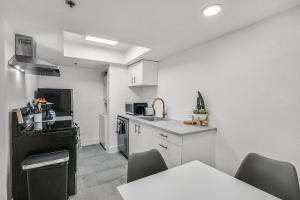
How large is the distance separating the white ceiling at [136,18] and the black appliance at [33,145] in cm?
113

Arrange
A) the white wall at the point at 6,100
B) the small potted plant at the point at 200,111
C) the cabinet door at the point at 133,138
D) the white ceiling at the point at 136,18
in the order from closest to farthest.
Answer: the white ceiling at the point at 136,18 → the white wall at the point at 6,100 → the small potted plant at the point at 200,111 → the cabinet door at the point at 133,138

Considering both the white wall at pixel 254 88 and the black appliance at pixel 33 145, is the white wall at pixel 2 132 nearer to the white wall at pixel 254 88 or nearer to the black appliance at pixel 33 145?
the black appliance at pixel 33 145

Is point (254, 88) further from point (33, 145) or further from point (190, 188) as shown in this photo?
point (33, 145)

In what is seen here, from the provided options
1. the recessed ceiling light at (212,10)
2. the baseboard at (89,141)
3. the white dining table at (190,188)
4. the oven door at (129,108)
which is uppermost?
the recessed ceiling light at (212,10)

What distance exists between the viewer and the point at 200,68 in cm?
231

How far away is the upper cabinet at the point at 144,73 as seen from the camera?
311cm

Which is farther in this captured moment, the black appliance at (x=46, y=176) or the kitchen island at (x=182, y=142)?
the kitchen island at (x=182, y=142)

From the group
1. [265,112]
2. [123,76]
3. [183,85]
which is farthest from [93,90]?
[265,112]

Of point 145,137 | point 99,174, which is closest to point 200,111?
point 145,137

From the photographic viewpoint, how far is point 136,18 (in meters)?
1.55

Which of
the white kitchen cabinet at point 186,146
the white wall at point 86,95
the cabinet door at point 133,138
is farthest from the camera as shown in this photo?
the white wall at point 86,95

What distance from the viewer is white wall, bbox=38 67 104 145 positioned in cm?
379

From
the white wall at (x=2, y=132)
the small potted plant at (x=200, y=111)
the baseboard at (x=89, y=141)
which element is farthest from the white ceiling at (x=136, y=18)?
the baseboard at (x=89, y=141)

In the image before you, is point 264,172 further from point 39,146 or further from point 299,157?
point 39,146
